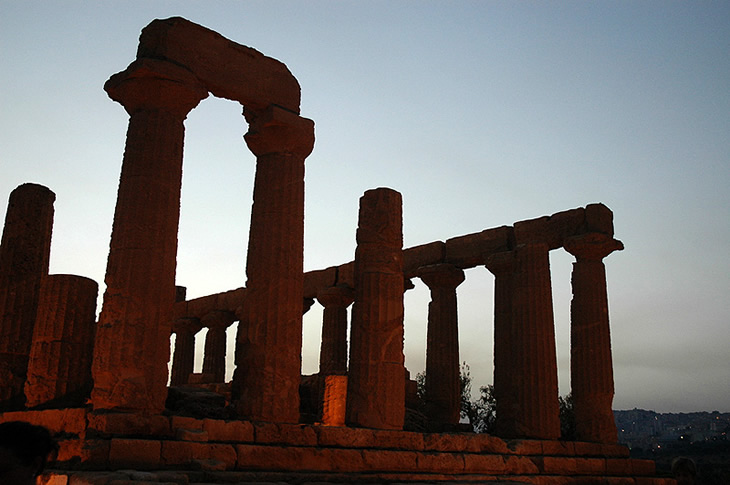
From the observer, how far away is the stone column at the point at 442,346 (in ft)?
76.2

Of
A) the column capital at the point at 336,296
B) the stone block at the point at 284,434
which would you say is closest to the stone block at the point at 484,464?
the stone block at the point at 284,434

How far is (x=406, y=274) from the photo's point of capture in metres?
24.9

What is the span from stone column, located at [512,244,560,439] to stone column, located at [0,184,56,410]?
468 inches

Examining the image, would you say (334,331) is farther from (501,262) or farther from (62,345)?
(62,345)

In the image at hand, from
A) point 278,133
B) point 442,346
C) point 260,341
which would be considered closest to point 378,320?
point 260,341

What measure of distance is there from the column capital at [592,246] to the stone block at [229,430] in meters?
11.2

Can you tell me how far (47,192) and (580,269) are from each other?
13.8 metres

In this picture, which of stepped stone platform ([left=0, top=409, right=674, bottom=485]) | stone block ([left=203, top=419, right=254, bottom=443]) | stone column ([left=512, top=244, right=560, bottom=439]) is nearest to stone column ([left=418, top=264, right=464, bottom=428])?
stone column ([left=512, top=244, right=560, bottom=439])

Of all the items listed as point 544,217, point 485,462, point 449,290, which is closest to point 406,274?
point 449,290

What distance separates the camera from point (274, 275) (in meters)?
14.7

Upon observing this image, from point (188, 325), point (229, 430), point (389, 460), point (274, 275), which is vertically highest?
point (188, 325)

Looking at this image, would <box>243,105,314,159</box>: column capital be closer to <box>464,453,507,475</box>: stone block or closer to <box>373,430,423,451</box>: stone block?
<box>373,430,423,451</box>: stone block

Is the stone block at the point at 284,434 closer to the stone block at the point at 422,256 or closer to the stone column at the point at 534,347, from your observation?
the stone column at the point at 534,347

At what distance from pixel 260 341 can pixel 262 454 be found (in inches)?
99.3
